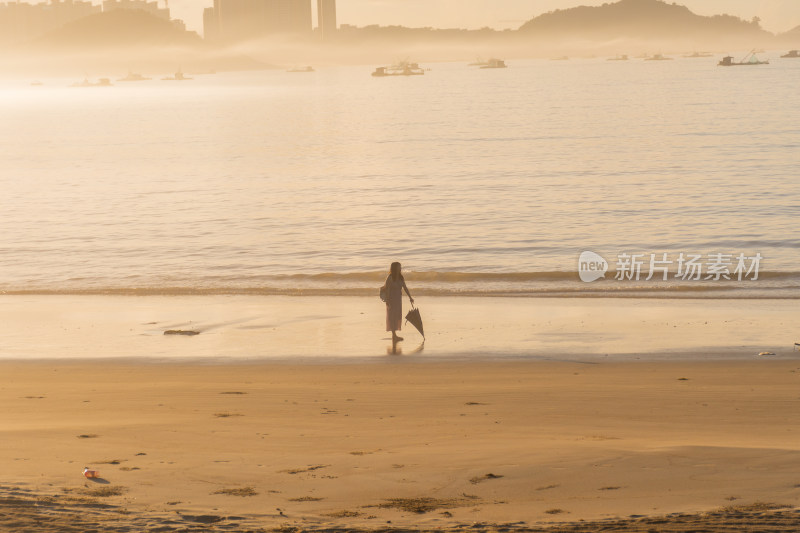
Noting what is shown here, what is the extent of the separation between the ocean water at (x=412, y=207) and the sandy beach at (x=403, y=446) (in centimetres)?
890

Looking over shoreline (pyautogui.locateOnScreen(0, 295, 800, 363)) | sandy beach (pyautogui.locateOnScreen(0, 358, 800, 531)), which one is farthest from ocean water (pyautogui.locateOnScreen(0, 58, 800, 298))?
sandy beach (pyautogui.locateOnScreen(0, 358, 800, 531))

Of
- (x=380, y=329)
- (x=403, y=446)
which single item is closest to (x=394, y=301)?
(x=380, y=329)

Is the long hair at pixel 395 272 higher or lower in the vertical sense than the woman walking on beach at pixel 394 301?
higher

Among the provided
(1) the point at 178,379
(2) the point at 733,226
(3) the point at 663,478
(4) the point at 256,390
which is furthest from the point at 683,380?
(2) the point at 733,226

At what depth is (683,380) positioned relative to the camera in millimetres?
13195

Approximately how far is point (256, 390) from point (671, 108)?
329 feet

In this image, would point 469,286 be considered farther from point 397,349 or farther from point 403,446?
point 403,446

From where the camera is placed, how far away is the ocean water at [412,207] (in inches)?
990

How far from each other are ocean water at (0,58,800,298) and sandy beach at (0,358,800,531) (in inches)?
350

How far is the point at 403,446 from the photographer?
32.6ft

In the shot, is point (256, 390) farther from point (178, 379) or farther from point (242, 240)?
point (242, 240)

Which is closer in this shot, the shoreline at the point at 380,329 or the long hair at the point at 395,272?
the shoreline at the point at 380,329

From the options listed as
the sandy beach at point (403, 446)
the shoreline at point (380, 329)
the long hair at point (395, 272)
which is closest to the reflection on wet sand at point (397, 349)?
the shoreline at point (380, 329)

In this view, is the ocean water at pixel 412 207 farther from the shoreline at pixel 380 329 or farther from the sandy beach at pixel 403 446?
the sandy beach at pixel 403 446
